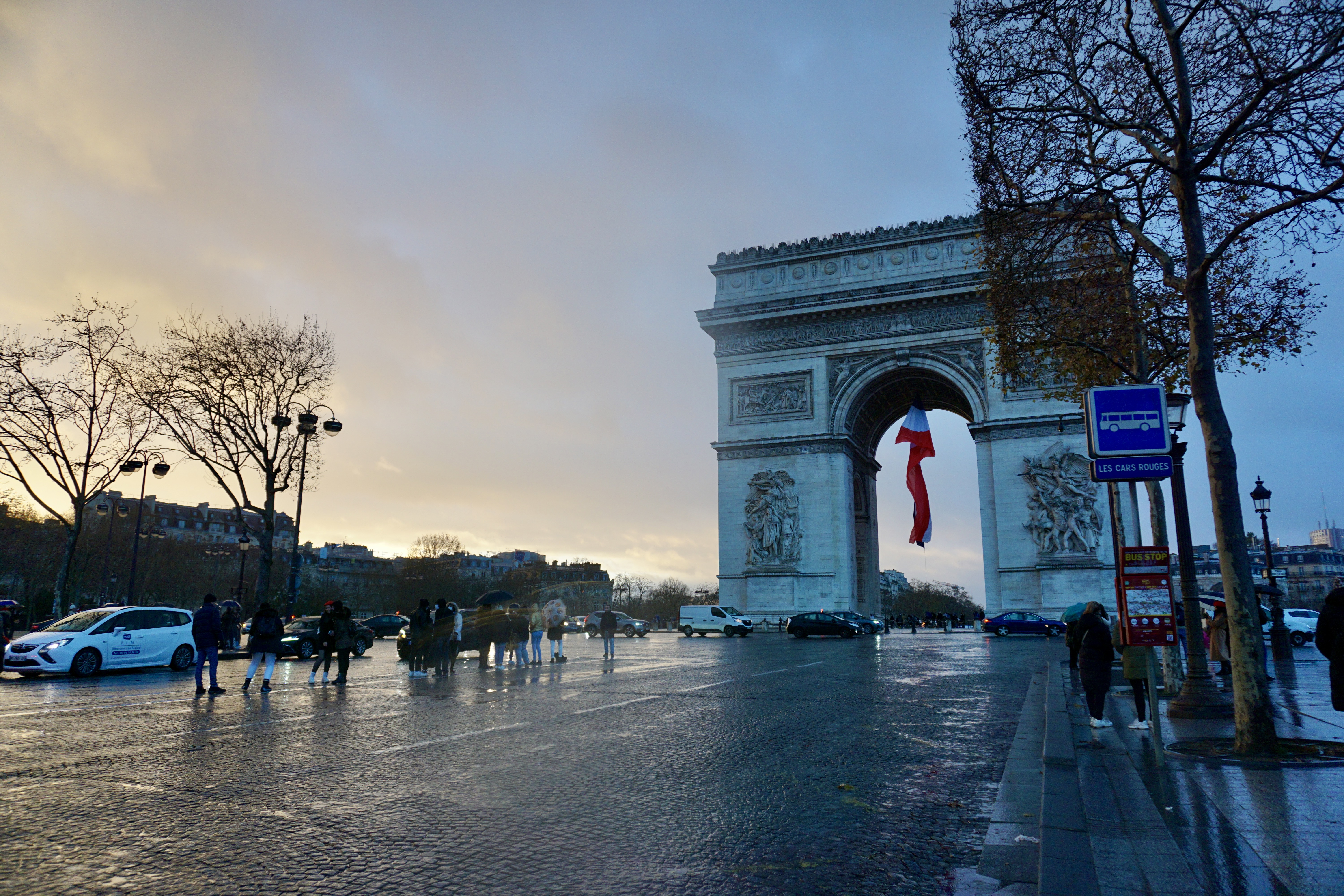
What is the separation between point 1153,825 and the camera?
4.99m

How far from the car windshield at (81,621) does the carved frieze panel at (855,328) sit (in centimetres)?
3131

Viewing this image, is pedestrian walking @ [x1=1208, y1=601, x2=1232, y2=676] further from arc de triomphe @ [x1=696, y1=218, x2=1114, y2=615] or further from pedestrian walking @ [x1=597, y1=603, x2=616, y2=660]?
arc de triomphe @ [x1=696, y1=218, x2=1114, y2=615]

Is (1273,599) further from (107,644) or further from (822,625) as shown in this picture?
(107,644)

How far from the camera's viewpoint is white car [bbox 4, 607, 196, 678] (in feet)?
55.2

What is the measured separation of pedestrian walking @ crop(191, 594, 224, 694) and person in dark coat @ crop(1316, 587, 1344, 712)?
14139 millimetres

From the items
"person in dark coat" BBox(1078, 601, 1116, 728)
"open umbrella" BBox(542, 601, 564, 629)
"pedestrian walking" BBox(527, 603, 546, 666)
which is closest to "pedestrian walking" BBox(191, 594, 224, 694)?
"pedestrian walking" BBox(527, 603, 546, 666)

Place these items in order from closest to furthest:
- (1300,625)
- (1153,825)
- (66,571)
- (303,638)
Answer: (1153,825) < (303,638) < (66,571) < (1300,625)

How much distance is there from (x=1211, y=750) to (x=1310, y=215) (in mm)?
6195

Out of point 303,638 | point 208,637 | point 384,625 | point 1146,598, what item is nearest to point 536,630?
point 303,638

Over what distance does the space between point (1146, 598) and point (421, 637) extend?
13968 millimetres

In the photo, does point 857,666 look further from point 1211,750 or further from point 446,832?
point 446,832

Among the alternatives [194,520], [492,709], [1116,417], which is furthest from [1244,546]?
[194,520]

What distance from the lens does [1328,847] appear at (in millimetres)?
4395

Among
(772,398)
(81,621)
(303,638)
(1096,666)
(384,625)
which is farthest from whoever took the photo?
(384,625)
